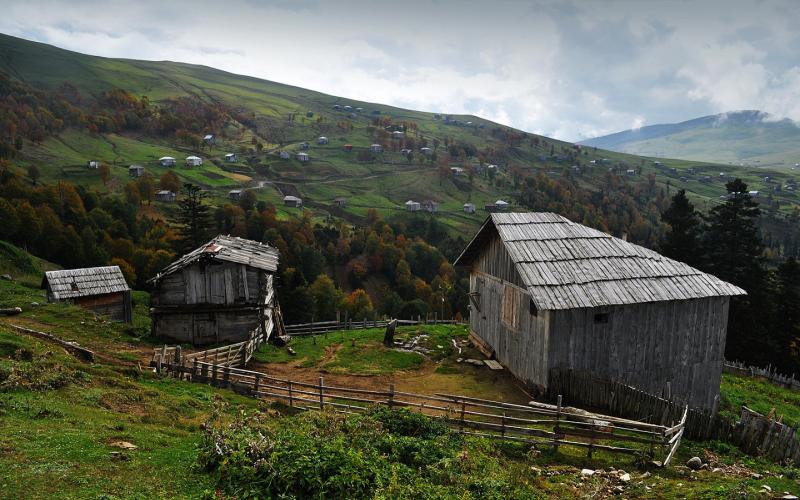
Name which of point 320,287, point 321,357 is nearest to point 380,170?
point 320,287

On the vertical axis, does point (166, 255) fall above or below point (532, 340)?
below

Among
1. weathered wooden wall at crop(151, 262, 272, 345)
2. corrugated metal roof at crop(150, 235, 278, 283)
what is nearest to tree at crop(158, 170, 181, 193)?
corrugated metal roof at crop(150, 235, 278, 283)

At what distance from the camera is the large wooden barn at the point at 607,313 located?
20.2m

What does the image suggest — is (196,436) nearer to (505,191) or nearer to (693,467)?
(693,467)

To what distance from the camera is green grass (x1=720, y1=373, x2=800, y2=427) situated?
24750mm

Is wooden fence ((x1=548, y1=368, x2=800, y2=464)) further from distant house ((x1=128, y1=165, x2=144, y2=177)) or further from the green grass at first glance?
distant house ((x1=128, y1=165, x2=144, y2=177))

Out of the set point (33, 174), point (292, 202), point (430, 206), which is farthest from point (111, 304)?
point (430, 206)

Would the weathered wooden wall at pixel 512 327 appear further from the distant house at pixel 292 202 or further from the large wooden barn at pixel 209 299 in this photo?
the distant house at pixel 292 202

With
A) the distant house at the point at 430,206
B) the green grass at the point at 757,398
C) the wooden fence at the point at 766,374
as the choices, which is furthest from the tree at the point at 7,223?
the distant house at the point at 430,206

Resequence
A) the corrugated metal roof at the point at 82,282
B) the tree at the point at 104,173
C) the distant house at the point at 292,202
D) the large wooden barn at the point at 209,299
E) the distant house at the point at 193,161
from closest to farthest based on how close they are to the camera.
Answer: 1. the large wooden barn at the point at 209,299
2. the corrugated metal roof at the point at 82,282
3. the tree at the point at 104,173
4. the distant house at the point at 292,202
5. the distant house at the point at 193,161

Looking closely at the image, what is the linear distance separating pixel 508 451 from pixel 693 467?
4987 mm

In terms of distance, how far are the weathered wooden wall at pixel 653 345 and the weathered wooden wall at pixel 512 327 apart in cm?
86

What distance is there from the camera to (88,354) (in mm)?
19234

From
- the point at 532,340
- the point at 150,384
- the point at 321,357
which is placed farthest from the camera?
the point at 321,357
